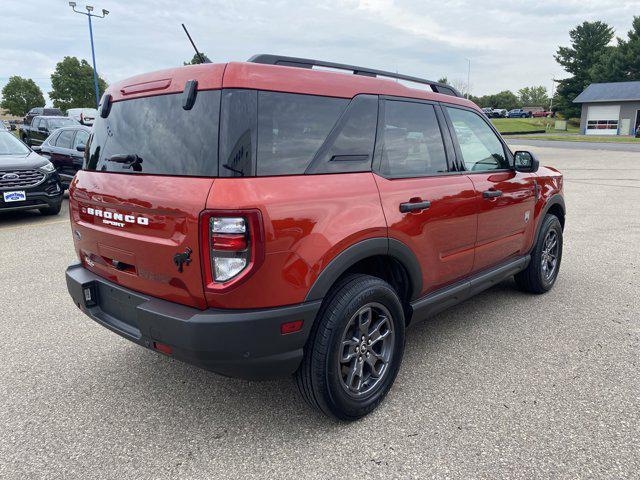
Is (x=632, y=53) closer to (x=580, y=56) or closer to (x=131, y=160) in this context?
(x=580, y=56)

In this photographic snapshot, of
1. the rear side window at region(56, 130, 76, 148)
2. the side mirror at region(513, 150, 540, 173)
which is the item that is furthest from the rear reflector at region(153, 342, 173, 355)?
the rear side window at region(56, 130, 76, 148)

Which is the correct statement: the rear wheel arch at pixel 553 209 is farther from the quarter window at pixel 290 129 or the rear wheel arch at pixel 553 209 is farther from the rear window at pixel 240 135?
the quarter window at pixel 290 129

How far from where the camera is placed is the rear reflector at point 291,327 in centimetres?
226

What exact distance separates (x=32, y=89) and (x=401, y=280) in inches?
3531

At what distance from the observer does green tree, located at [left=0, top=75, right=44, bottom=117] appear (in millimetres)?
73375

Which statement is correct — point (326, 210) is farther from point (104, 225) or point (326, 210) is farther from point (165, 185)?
point (104, 225)

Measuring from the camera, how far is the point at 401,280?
9.84ft

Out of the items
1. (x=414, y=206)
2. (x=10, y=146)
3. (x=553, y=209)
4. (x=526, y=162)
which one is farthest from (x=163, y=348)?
(x=10, y=146)

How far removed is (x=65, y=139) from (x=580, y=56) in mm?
64388

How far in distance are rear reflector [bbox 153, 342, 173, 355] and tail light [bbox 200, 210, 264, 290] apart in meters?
0.43

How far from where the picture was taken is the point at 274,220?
2.16 metres

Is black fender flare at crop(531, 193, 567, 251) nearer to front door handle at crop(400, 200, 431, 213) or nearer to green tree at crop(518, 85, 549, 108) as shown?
front door handle at crop(400, 200, 431, 213)

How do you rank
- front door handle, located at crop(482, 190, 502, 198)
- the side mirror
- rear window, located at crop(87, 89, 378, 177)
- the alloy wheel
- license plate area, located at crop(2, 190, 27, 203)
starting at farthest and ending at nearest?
license plate area, located at crop(2, 190, 27, 203), the side mirror, front door handle, located at crop(482, 190, 502, 198), the alloy wheel, rear window, located at crop(87, 89, 378, 177)

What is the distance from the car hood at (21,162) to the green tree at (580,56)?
6306 centimetres
